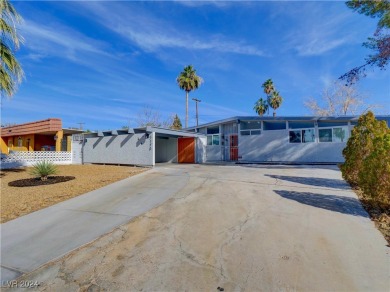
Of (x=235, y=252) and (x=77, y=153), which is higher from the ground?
(x=77, y=153)

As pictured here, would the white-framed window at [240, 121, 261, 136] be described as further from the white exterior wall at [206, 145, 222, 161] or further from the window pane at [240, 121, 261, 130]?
the white exterior wall at [206, 145, 222, 161]

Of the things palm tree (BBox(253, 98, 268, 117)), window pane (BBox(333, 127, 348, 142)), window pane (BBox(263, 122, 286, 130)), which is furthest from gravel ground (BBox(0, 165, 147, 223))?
palm tree (BBox(253, 98, 268, 117))

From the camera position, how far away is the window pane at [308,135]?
18.3 metres

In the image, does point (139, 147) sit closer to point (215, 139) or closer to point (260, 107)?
point (215, 139)

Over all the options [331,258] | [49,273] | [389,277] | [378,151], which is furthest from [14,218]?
[378,151]

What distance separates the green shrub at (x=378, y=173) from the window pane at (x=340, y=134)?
42.5 feet

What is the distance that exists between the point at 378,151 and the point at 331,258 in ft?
11.1

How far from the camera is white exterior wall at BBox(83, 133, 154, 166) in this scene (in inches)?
652

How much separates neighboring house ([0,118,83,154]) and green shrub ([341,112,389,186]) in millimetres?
22572

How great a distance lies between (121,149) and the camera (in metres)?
18.2

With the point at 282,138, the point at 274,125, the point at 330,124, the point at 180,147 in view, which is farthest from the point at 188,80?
the point at 330,124

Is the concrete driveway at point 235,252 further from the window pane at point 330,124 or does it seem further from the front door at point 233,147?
the front door at point 233,147

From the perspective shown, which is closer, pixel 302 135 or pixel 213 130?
pixel 302 135

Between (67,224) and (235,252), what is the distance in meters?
3.91
